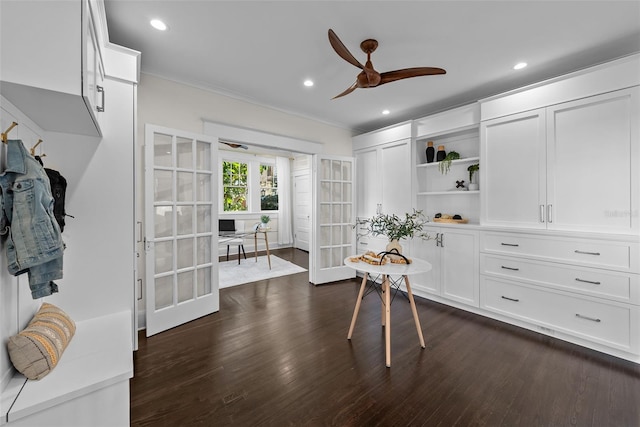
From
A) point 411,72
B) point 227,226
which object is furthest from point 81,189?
point 227,226

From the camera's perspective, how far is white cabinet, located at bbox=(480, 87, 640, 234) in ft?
7.13

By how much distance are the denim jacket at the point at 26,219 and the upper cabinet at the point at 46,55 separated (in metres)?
0.24

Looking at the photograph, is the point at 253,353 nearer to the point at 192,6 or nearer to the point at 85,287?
the point at 85,287

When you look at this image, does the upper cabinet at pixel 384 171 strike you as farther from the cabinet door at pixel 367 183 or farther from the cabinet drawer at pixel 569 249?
the cabinet drawer at pixel 569 249

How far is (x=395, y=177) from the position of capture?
393 cm

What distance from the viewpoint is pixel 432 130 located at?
3547mm

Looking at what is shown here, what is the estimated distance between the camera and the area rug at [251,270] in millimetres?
4292

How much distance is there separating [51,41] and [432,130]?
12.1 ft

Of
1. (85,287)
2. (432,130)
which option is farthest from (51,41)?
(432,130)

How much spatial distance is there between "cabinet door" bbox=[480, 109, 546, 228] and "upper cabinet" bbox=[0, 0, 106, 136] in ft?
11.5

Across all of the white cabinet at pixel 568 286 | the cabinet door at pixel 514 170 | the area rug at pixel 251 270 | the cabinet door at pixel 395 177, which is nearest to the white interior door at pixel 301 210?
the area rug at pixel 251 270

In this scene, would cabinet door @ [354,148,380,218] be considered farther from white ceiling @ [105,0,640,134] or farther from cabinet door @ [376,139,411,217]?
white ceiling @ [105,0,640,134]

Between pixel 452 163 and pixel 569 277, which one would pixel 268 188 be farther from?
pixel 569 277

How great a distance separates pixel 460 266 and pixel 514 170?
1245 millimetres
